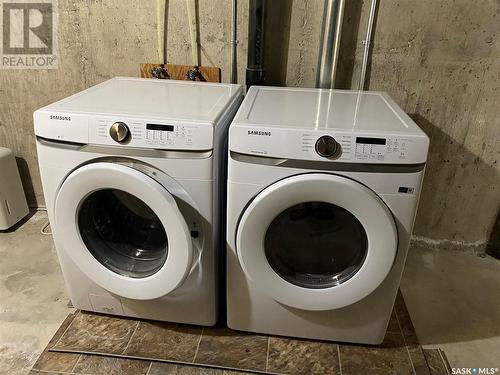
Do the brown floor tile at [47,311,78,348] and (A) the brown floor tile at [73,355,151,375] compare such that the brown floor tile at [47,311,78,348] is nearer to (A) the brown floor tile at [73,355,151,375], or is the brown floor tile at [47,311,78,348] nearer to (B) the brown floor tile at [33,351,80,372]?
(B) the brown floor tile at [33,351,80,372]

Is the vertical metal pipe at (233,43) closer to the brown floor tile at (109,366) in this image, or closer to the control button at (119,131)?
the control button at (119,131)

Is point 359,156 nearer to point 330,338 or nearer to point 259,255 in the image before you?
point 259,255

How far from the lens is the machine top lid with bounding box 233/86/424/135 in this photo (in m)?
1.28

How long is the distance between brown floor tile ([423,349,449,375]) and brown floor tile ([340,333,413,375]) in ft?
0.25

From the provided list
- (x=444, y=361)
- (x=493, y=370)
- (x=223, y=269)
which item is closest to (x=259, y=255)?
(x=223, y=269)

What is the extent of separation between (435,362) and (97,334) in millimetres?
1308

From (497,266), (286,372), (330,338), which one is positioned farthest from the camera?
(497,266)

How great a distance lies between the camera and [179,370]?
1.46 metres

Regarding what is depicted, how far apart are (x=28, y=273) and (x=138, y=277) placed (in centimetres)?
83

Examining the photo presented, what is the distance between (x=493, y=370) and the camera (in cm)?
153

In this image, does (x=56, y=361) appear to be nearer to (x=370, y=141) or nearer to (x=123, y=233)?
(x=123, y=233)

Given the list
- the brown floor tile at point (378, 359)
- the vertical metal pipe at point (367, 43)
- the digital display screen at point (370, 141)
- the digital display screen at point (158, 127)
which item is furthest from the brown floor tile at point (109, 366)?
the vertical metal pipe at point (367, 43)

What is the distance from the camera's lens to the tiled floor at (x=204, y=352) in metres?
1.47

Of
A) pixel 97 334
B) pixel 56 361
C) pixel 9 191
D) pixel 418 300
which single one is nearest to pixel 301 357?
pixel 418 300
